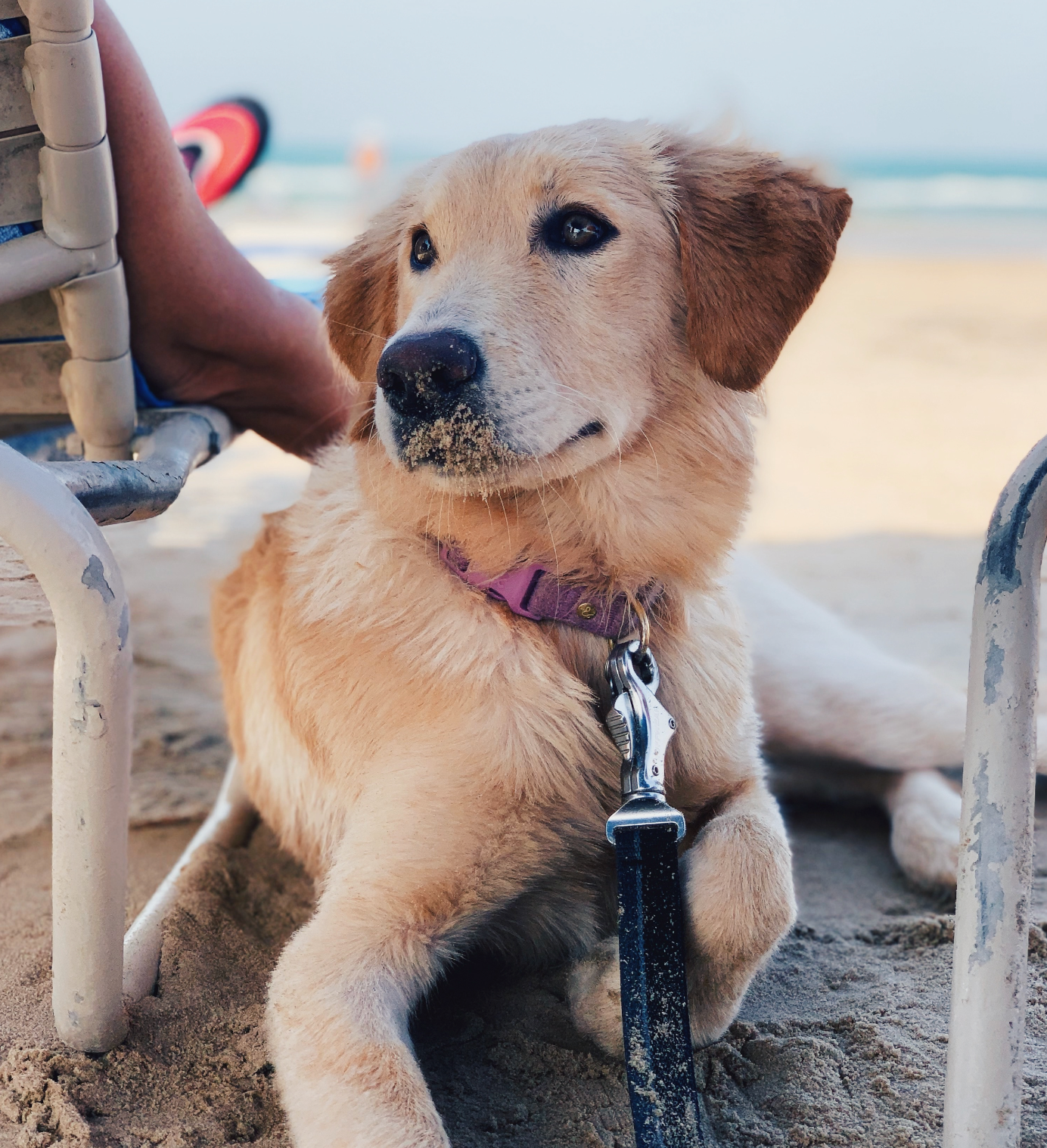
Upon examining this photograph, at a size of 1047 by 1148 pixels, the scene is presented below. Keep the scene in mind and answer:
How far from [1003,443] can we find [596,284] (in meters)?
5.51

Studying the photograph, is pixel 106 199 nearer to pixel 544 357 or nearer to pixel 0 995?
pixel 544 357

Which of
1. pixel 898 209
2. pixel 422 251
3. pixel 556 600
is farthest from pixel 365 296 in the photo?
pixel 898 209

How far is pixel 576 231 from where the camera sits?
185 cm

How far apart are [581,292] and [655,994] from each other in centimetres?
109

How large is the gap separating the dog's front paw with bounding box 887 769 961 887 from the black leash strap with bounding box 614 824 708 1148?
0.93m

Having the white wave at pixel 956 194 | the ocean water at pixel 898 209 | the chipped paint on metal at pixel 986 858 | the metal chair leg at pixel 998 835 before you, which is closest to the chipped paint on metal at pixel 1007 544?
the metal chair leg at pixel 998 835

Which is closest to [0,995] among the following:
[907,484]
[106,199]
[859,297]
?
[106,199]

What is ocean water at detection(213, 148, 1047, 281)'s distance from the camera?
17.9 meters

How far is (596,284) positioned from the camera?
1809 mm

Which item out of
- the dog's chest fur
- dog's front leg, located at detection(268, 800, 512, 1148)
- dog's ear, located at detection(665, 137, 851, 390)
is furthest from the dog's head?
dog's front leg, located at detection(268, 800, 512, 1148)

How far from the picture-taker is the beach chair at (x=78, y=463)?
1315mm

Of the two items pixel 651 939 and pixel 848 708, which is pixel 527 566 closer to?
pixel 651 939

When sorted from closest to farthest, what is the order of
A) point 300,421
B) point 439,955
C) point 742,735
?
point 439,955 < point 742,735 < point 300,421

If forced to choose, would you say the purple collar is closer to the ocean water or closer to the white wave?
the ocean water
